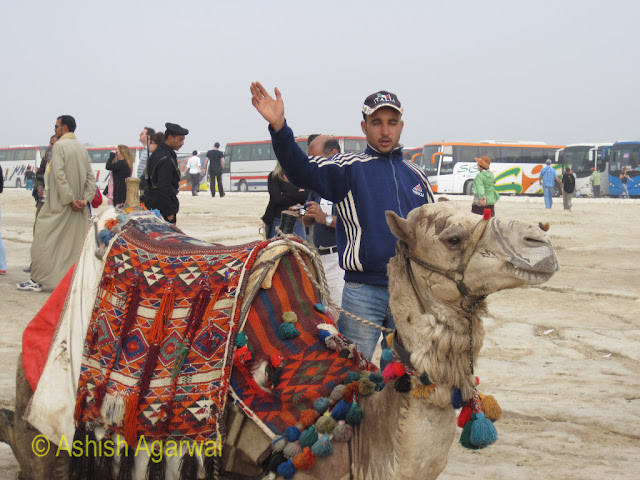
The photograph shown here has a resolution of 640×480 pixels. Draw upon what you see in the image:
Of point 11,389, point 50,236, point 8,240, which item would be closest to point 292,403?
point 11,389

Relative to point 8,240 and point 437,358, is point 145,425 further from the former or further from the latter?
point 8,240

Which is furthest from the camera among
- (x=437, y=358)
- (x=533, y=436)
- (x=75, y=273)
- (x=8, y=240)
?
(x=8, y=240)

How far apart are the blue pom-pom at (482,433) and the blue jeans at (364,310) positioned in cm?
86

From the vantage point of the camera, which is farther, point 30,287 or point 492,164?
point 492,164

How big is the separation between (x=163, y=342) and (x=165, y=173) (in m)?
4.16

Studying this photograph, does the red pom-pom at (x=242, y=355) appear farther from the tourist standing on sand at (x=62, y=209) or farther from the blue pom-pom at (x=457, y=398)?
the tourist standing on sand at (x=62, y=209)

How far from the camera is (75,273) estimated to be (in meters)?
3.83

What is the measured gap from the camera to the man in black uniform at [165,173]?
7234mm

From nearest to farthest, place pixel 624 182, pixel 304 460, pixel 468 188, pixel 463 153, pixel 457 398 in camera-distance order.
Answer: pixel 457 398 < pixel 304 460 < pixel 624 182 < pixel 468 188 < pixel 463 153

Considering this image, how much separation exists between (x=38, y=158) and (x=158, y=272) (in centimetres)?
4288

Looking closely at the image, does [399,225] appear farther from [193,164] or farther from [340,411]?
[193,164]

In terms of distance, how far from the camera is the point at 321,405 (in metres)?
2.95

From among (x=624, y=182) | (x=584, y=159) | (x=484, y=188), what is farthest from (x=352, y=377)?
(x=584, y=159)

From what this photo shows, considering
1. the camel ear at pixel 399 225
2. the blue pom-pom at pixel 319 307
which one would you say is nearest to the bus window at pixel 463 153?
the blue pom-pom at pixel 319 307
